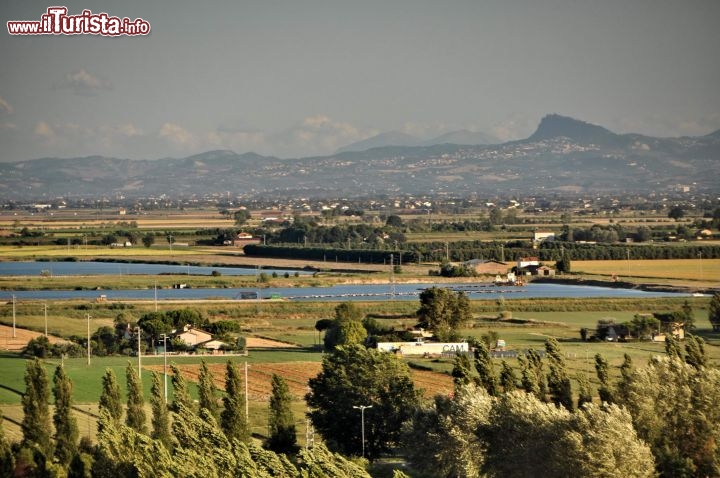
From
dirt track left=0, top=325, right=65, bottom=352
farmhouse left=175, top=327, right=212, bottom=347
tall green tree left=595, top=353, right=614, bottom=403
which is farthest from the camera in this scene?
farmhouse left=175, top=327, right=212, bottom=347

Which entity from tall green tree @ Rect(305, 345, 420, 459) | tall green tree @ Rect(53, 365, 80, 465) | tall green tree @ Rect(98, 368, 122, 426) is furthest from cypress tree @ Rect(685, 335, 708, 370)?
tall green tree @ Rect(53, 365, 80, 465)

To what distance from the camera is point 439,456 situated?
25953 millimetres

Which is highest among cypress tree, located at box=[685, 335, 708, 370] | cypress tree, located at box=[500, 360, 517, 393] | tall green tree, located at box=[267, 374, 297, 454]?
cypress tree, located at box=[685, 335, 708, 370]

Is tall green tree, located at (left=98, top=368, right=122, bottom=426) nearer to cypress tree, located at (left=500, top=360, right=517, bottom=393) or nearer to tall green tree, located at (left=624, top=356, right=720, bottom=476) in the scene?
cypress tree, located at (left=500, top=360, right=517, bottom=393)

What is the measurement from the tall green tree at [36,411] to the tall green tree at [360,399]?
5.83m

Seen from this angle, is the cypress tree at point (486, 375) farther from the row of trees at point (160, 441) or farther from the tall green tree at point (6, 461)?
the tall green tree at point (6, 461)

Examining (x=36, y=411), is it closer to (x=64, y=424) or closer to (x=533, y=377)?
(x=64, y=424)

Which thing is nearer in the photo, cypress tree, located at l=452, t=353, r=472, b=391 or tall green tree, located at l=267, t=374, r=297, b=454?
tall green tree, located at l=267, t=374, r=297, b=454

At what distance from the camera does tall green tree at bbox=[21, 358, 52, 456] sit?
26.1 metres

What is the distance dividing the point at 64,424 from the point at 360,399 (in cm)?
674

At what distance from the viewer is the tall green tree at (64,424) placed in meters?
25.4

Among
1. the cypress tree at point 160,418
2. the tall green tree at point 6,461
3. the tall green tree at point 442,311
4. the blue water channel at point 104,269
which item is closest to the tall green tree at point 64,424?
the tall green tree at point 6,461

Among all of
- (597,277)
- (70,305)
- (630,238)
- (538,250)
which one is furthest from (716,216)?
(70,305)

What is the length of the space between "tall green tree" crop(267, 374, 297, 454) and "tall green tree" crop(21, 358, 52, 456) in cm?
430
